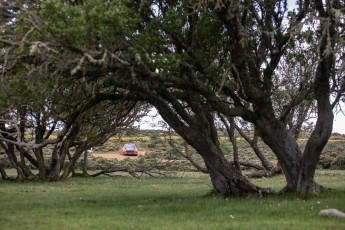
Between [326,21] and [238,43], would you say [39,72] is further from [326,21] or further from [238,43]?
[326,21]

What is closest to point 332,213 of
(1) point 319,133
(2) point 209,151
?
(1) point 319,133

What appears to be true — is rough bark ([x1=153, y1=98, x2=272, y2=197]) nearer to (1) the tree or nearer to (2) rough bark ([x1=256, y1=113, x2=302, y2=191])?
(1) the tree

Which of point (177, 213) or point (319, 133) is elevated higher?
point (319, 133)

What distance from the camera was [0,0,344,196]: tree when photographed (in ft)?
36.7

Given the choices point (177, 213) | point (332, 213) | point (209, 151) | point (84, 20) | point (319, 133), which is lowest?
point (177, 213)

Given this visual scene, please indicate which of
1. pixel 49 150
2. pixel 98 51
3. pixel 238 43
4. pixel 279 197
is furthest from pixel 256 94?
pixel 49 150

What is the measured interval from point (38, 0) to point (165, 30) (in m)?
3.23

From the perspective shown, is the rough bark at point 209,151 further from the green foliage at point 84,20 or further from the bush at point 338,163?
the bush at point 338,163

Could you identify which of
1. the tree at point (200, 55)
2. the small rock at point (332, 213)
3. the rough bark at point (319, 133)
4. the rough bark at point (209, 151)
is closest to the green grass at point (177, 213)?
the small rock at point (332, 213)

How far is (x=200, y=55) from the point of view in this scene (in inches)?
582

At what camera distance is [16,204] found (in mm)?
15398

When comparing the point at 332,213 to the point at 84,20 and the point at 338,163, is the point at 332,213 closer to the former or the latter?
the point at 84,20

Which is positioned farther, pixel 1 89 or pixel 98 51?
pixel 1 89

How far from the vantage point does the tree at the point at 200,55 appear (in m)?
11.2
